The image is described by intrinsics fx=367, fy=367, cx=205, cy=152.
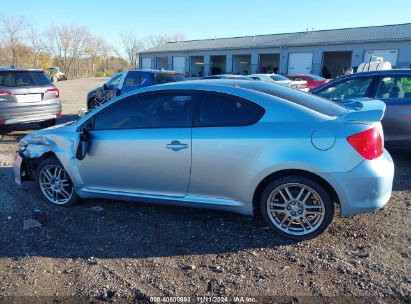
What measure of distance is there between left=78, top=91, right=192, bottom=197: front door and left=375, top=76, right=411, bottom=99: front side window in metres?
3.85

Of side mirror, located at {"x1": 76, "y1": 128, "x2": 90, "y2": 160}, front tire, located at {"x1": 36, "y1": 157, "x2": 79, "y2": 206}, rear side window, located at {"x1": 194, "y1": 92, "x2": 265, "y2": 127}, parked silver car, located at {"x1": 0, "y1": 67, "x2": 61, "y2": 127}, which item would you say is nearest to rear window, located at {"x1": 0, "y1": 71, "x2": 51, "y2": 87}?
parked silver car, located at {"x1": 0, "y1": 67, "x2": 61, "y2": 127}

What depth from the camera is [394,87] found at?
19.7 feet

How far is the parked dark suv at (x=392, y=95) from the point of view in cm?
581

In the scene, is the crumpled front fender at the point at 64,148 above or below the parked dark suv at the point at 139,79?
below

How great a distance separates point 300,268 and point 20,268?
8.04 feet

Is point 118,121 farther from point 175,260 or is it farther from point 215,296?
point 215,296

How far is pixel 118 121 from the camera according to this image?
4156 mm

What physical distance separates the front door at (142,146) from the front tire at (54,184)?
374mm

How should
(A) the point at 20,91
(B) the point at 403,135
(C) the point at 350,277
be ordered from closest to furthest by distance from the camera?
1. (C) the point at 350,277
2. (B) the point at 403,135
3. (A) the point at 20,91

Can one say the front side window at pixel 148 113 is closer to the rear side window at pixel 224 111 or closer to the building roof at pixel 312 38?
the rear side window at pixel 224 111

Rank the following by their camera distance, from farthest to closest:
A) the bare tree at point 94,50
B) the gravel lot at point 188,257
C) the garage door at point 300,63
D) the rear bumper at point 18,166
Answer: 1. the bare tree at point 94,50
2. the garage door at point 300,63
3. the rear bumper at point 18,166
4. the gravel lot at point 188,257

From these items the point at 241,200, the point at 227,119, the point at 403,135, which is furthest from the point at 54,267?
the point at 403,135

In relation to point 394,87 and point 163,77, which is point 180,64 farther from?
point 394,87

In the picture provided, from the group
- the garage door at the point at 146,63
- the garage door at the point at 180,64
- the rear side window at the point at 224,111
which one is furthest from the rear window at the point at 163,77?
the garage door at the point at 146,63
